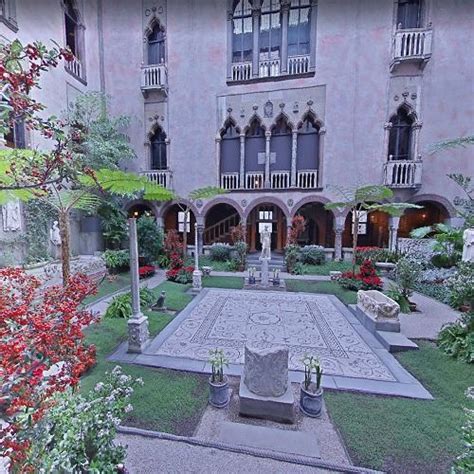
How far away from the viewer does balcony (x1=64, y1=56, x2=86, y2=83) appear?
11.9 meters

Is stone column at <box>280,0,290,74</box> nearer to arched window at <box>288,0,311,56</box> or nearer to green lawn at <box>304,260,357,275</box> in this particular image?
arched window at <box>288,0,311,56</box>

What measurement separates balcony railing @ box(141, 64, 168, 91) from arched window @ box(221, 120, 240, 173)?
3.98 m

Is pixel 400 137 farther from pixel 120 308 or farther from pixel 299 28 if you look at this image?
pixel 120 308

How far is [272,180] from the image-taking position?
1359 centimetres

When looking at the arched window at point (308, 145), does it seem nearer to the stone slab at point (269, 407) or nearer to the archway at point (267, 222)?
the archway at point (267, 222)

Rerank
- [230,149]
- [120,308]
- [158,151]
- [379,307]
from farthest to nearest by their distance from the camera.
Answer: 1. [158,151]
2. [230,149]
3. [120,308]
4. [379,307]

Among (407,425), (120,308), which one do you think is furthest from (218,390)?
(120,308)

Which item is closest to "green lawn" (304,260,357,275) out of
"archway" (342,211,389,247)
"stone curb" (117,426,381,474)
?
"archway" (342,211,389,247)

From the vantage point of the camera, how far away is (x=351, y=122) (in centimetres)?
1244

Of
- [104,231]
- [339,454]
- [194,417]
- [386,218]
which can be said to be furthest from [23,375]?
[386,218]

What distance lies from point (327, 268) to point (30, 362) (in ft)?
38.6

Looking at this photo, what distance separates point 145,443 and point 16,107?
11.0 ft

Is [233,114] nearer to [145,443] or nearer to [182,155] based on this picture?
[182,155]

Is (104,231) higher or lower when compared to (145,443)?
higher
